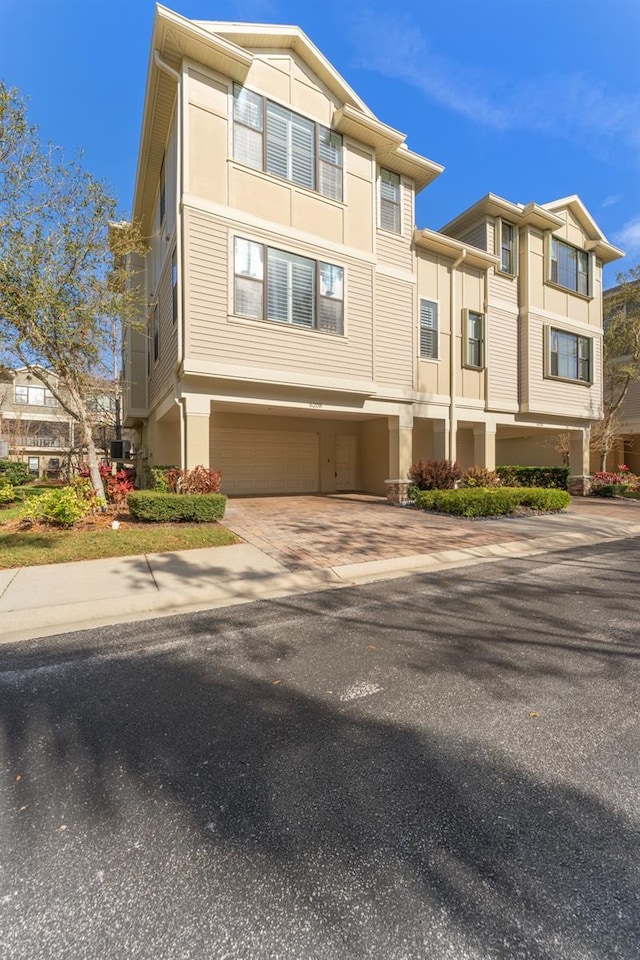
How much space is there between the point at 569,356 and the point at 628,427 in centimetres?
850

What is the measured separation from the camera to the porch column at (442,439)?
1391 centimetres

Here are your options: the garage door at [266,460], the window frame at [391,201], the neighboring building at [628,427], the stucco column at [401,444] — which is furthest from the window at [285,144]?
the neighboring building at [628,427]

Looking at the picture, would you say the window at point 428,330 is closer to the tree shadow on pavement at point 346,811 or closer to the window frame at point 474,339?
the window frame at point 474,339

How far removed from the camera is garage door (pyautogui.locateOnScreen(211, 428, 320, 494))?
1551 centimetres

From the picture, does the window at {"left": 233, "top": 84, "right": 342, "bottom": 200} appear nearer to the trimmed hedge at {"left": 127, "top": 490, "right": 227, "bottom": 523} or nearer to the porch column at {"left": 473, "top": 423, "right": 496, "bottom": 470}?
the trimmed hedge at {"left": 127, "top": 490, "right": 227, "bottom": 523}

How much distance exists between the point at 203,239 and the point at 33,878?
1037 centimetres

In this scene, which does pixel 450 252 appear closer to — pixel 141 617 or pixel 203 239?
pixel 203 239

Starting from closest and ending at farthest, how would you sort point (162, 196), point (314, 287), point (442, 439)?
point (314, 287) → point (162, 196) → point (442, 439)

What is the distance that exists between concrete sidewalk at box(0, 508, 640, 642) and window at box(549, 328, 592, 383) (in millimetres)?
10882

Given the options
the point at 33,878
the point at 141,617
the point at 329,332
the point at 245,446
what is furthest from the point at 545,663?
the point at 245,446

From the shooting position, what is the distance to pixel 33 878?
159 centimetres

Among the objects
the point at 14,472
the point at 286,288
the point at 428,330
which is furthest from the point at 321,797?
the point at 14,472

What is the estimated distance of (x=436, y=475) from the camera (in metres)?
12.4

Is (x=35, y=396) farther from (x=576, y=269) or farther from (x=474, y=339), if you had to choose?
(x=576, y=269)
